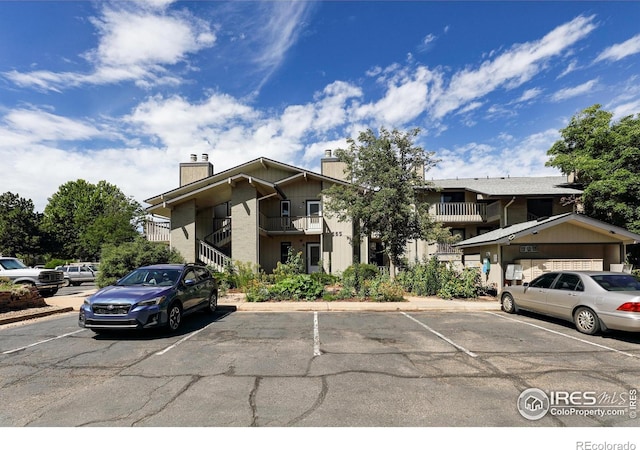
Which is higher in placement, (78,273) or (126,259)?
(126,259)

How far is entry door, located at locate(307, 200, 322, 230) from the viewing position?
2158cm

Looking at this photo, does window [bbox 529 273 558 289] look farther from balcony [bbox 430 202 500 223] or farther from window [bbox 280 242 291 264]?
window [bbox 280 242 291 264]

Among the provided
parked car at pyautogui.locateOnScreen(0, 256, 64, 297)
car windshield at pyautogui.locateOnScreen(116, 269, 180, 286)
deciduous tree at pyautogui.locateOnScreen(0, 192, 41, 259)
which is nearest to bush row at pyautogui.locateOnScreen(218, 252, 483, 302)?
car windshield at pyautogui.locateOnScreen(116, 269, 180, 286)

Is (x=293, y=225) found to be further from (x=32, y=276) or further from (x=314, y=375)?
(x=314, y=375)

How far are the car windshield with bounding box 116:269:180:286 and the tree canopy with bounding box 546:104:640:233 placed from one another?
2191 cm

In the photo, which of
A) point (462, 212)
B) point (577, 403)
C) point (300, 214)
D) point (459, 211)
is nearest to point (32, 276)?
point (300, 214)

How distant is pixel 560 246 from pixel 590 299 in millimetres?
7955

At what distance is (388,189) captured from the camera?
1443 cm

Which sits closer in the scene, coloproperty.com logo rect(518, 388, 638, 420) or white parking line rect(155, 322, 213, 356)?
coloproperty.com logo rect(518, 388, 638, 420)

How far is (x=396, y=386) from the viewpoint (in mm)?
4645

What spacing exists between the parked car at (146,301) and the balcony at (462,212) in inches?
739

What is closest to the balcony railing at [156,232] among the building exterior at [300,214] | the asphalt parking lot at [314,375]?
the building exterior at [300,214]

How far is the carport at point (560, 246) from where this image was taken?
12.9 m
